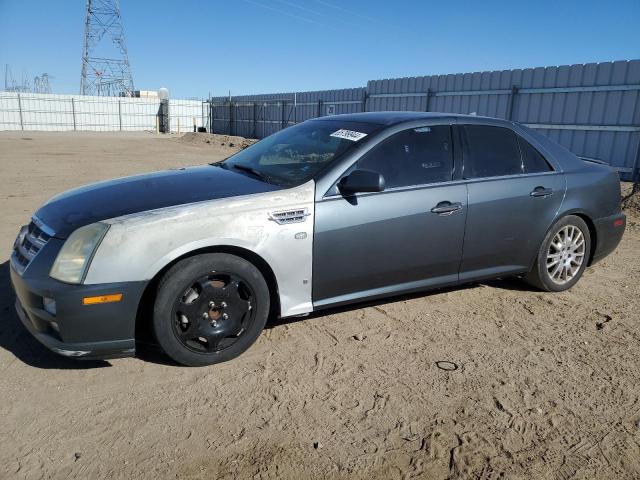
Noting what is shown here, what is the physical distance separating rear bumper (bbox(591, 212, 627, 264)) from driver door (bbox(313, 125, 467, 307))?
1780 mm

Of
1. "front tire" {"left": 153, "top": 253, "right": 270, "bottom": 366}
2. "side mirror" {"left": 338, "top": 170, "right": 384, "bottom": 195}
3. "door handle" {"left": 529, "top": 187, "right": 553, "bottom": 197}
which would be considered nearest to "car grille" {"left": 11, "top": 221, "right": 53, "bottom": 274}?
"front tire" {"left": 153, "top": 253, "right": 270, "bottom": 366}

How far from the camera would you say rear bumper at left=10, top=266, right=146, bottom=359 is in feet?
9.24

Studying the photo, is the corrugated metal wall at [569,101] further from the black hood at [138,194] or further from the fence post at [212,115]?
the fence post at [212,115]

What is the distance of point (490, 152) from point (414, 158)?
800 millimetres

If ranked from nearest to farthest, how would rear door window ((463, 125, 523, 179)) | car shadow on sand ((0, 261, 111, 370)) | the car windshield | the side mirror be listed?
1. car shadow on sand ((0, 261, 111, 370))
2. the side mirror
3. the car windshield
4. rear door window ((463, 125, 523, 179))

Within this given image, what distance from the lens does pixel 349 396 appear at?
294 centimetres

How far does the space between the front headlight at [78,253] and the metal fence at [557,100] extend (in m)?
11.3

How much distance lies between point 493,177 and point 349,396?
7.49 ft

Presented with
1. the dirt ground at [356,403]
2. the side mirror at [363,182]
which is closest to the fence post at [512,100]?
the dirt ground at [356,403]

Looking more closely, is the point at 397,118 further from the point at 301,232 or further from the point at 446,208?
the point at 301,232

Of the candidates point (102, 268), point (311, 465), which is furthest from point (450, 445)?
point (102, 268)

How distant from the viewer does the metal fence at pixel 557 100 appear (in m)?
11.0

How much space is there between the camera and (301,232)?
3355mm

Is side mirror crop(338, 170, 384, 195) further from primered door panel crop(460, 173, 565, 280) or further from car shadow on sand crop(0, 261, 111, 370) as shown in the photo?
car shadow on sand crop(0, 261, 111, 370)
